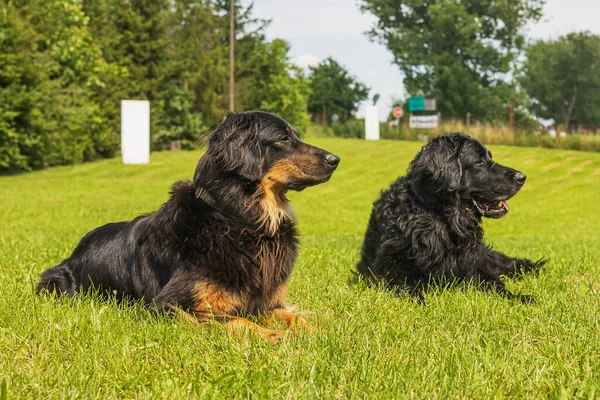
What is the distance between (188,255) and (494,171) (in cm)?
284

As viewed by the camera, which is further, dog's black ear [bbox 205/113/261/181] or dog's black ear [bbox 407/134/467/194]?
dog's black ear [bbox 407/134/467/194]

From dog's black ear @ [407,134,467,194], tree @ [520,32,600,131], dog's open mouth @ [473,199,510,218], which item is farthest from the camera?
tree @ [520,32,600,131]

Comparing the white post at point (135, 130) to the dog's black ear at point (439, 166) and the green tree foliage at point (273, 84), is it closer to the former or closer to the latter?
the green tree foliage at point (273, 84)

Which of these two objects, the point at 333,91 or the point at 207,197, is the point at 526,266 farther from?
the point at 333,91

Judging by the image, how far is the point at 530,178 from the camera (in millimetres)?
25469

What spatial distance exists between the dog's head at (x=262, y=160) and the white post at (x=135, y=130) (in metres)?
25.1

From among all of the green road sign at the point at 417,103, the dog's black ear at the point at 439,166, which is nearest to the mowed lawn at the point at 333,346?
the dog's black ear at the point at 439,166

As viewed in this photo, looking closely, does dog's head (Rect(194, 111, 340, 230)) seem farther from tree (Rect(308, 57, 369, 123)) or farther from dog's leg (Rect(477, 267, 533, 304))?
tree (Rect(308, 57, 369, 123))

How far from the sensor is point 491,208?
5480 mm

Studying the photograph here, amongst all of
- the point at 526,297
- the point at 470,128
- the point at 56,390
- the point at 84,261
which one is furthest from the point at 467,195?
the point at 470,128

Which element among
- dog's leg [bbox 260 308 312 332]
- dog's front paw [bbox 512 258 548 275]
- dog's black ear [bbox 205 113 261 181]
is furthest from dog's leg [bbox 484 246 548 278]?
dog's black ear [bbox 205 113 261 181]

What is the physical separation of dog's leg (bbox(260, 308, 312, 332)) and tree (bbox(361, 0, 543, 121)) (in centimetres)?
5770

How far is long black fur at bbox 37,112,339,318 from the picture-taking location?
163 inches

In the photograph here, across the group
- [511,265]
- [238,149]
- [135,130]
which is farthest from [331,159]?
[135,130]
